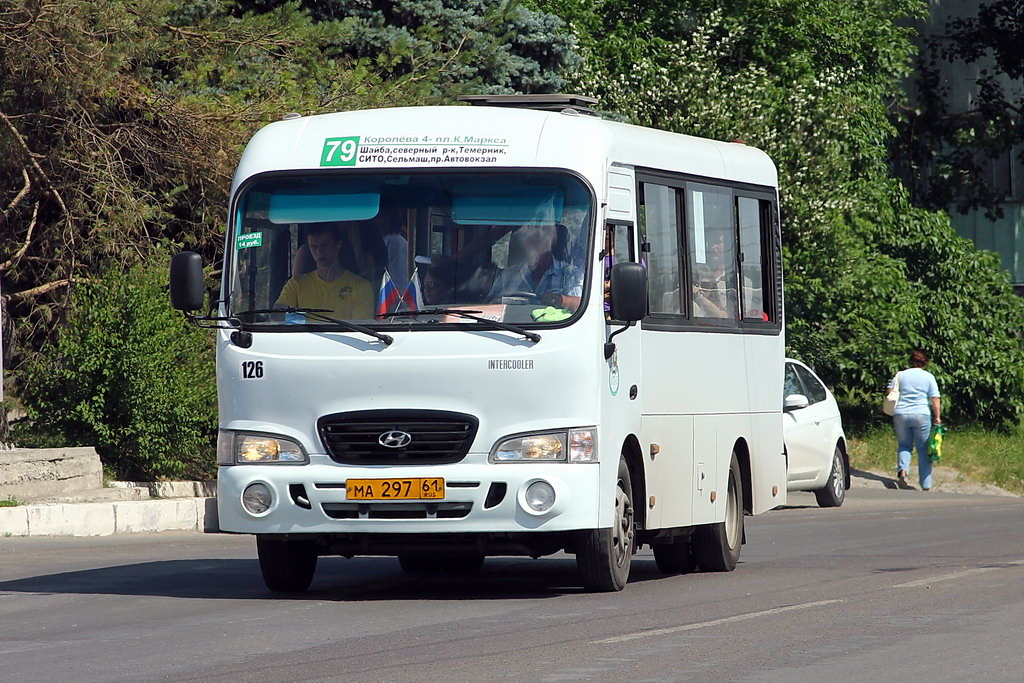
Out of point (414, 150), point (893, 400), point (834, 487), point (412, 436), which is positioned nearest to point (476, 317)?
point (412, 436)

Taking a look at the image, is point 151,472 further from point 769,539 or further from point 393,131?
point 393,131

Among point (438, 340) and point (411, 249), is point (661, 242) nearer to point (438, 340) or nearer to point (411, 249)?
point (411, 249)

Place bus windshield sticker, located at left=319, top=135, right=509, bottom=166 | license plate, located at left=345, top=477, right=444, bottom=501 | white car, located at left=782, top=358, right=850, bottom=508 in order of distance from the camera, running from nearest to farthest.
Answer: license plate, located at left=345, top=477, right=444, bottom=501
bus windshield sticker, located at left=319, top=135, right=509, bottom=166
white car, located at left=782, top=358, right=850, bottom=508

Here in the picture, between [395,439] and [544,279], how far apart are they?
125cm

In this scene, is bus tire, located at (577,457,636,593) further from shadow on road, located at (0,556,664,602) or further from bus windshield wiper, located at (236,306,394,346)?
bus windshield wiper, located at (236,306,394,346)

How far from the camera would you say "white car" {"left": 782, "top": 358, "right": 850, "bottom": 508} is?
2086 centimetres

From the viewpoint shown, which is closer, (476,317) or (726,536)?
(476,317)

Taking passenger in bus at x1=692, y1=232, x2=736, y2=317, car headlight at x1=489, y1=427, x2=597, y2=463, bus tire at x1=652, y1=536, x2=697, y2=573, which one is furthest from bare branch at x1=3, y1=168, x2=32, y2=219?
car headlight at x1=489, y1=427, x2=597, y2=463

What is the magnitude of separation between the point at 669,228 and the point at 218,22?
1329cm

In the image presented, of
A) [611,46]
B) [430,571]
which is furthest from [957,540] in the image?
[611,46]

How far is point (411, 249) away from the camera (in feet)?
35.4

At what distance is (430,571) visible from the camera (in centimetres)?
1337

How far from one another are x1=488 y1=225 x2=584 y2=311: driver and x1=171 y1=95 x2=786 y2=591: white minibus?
0.01 m

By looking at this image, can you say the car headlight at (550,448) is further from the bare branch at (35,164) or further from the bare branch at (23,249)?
the bare branch at (23,249)
